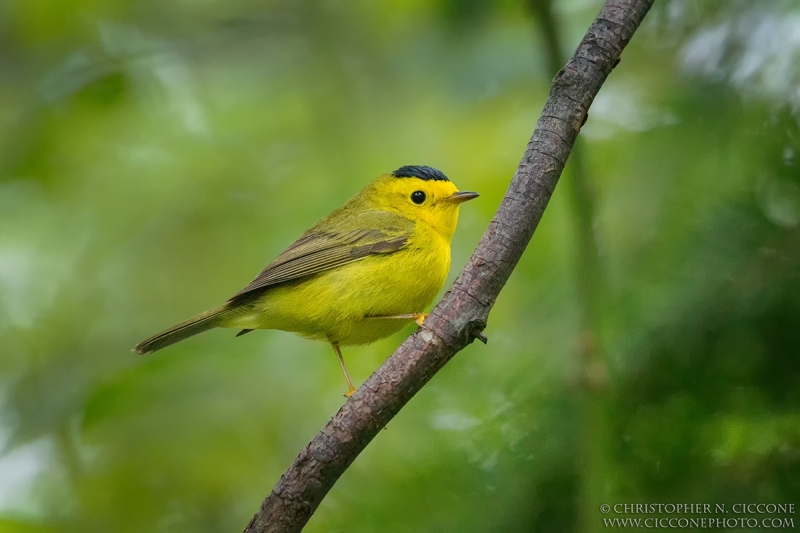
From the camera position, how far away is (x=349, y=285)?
425 centimetres

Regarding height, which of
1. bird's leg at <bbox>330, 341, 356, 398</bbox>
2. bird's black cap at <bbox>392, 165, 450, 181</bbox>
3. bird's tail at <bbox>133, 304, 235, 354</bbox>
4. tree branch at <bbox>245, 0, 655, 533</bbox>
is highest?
bird's black cap at <bbox>392, 165, 450, 181</bbox>

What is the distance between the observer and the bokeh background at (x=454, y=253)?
234 centimetres

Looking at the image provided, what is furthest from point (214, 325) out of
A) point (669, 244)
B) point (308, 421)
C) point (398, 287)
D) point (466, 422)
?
point (669, 244)

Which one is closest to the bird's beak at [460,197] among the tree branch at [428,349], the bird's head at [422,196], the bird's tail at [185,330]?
the bird's head at [422,196]

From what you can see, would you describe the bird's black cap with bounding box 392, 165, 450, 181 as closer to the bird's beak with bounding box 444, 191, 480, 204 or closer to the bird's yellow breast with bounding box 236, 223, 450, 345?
the bird's beak with bounding box 444, 191, 480, 204

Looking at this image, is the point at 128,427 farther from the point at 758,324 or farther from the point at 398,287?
the point at 758,324

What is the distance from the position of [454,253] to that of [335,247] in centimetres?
98

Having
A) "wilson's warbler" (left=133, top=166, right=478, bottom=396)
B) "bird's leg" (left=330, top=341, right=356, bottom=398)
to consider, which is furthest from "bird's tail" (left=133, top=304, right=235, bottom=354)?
"bird's leg" (left=330, top=341, right=356, bottom=398)

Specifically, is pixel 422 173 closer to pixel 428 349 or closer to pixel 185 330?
pixel 185 330

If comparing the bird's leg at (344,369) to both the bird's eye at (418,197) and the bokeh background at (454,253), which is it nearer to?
the bokeh background at (454,253)

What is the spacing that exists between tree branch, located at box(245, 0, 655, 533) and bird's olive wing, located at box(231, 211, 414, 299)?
2010mm

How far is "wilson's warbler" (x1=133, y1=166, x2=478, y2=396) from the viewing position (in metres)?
4.15

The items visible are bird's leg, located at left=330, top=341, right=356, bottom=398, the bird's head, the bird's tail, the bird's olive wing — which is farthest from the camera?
the bird's head

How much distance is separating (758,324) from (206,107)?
14.6 ft
